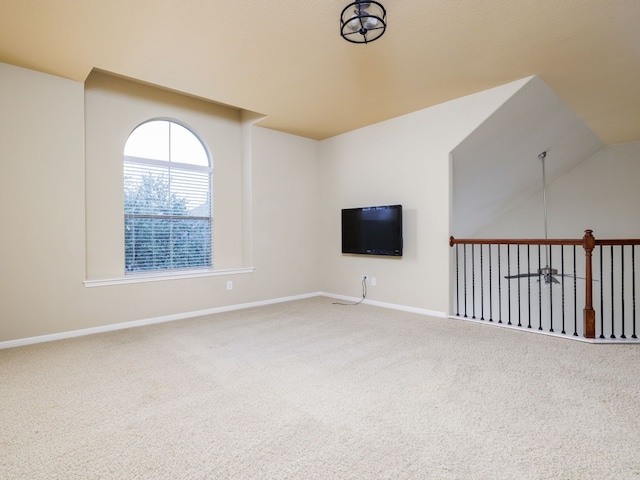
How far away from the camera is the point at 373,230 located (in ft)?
16.3

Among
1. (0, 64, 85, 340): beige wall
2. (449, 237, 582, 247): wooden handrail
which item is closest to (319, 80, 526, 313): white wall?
(449, 237, 582, 247): wooden handrail

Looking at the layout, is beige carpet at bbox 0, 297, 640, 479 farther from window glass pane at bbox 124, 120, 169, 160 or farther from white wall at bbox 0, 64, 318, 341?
window glass pane at bbox 124, 120, 169, 160

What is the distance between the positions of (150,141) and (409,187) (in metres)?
3.46

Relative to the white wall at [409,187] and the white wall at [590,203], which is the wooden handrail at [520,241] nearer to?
the white wall at [409,187]

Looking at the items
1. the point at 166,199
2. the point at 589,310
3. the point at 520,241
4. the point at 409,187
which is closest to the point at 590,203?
the point at 520,241

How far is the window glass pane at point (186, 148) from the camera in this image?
15.1 feet

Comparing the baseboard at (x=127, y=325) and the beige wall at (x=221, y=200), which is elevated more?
the beige wall at (x=221, y=200)

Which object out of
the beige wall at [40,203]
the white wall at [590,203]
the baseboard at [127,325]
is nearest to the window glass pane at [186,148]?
the beige wall at [40,203]

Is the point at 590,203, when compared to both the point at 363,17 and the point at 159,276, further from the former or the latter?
the point at 159,276

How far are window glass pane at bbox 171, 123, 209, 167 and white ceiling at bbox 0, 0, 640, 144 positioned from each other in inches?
35.6

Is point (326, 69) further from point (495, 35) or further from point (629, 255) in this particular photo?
point (629, 255)

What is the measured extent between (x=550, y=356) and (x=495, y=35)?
271 cm

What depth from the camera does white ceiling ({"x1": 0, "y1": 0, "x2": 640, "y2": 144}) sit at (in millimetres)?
2465

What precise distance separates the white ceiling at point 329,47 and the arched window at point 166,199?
3.08 ft
